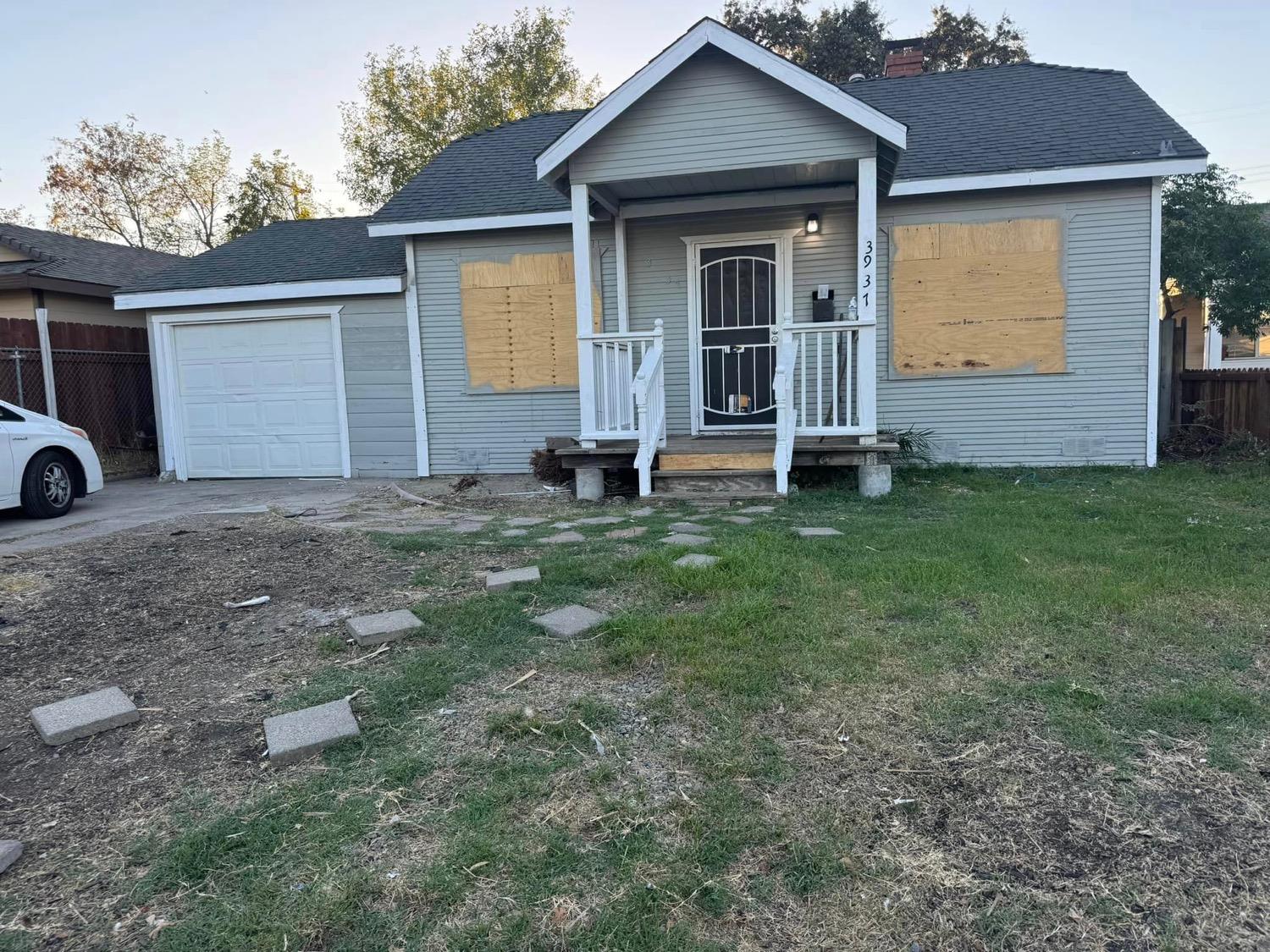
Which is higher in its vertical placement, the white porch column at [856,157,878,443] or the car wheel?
the white porch column at [856,157,878,443]

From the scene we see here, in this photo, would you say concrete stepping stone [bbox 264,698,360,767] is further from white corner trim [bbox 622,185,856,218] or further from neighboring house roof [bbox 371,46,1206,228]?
white corner trim [bbox 622,185,856,218]

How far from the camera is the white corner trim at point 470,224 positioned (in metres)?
8.63

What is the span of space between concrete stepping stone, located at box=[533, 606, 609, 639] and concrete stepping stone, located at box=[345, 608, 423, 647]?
57 cm

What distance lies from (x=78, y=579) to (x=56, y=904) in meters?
3.31

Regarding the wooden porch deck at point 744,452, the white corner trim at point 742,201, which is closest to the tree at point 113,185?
the white corner trim at point 742,201

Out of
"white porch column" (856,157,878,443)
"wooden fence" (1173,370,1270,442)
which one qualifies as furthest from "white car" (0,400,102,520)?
"wooden fence" (1173,370,1270,442)

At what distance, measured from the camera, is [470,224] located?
8812 millimetres

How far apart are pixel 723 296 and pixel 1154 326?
4288 millimetres

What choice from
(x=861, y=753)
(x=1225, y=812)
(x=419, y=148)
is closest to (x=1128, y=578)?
(x=1225, y=812)

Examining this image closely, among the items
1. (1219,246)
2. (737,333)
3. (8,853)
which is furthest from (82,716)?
(1219,246)

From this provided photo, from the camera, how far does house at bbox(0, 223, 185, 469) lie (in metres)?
10.2

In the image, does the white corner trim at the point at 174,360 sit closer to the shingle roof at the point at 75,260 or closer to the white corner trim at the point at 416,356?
the white corner trim at the point at 416,356

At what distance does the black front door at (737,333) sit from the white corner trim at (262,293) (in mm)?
3563

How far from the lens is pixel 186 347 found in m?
9.85
